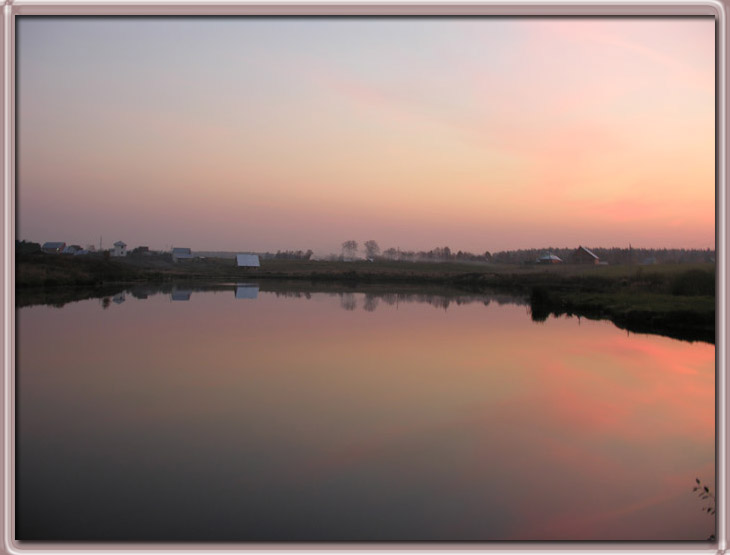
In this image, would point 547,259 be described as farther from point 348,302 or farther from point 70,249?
point 70,249

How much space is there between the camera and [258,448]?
5.62m

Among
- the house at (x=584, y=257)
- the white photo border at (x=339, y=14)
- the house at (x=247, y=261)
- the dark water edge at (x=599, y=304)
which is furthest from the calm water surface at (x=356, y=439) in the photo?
the house at (x=247, y=261)

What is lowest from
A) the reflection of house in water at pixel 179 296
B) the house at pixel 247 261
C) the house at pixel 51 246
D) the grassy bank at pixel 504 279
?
the reflection of house in water at pixel 179 296

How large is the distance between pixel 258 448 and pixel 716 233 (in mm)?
4545

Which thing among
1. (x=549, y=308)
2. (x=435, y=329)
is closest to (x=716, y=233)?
(x=435, y=329)

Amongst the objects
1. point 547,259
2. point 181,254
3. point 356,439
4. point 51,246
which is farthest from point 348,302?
point 181,254

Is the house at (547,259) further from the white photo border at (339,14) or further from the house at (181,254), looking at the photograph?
the house at (181,254)

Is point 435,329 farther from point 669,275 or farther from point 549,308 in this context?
point 549,308

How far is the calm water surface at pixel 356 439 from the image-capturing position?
428 cm

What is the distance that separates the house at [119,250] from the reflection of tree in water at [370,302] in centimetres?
1895

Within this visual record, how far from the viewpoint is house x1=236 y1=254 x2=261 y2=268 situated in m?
47.6

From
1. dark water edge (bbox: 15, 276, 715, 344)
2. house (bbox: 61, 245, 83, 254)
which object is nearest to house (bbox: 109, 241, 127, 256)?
dark water edge (bbox: 15, 276, 715, 344)

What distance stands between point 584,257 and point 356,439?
78.2ft

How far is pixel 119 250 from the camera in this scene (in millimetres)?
37375
